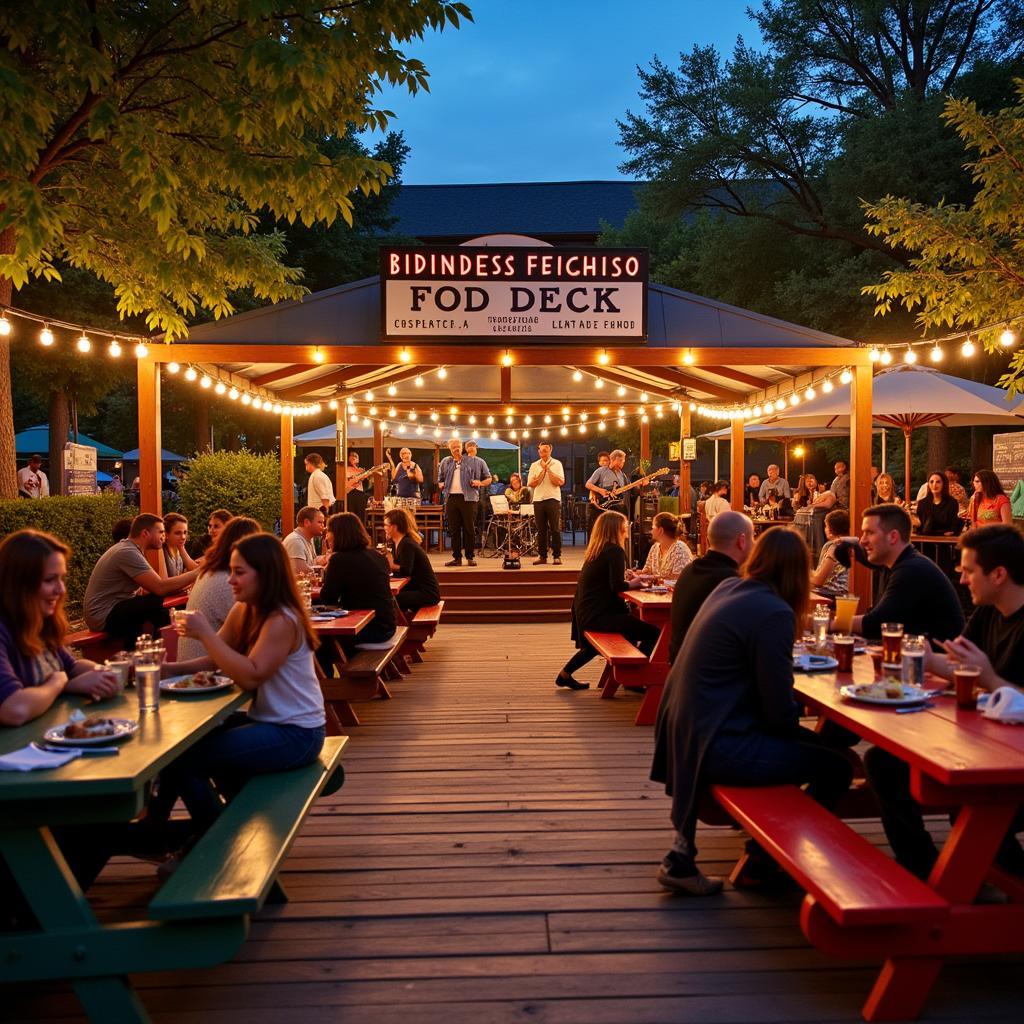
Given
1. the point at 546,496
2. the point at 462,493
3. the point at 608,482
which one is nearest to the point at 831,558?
the point at 546,496

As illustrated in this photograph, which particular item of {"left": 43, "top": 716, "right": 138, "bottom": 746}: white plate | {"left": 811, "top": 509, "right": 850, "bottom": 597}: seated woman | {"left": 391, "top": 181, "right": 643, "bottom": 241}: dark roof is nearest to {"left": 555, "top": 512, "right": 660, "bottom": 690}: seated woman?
{"left": 811, "top": 509, "right": 850, "bottom": 597}: seated woman

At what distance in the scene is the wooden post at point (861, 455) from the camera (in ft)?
32.3

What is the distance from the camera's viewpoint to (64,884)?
8.59 feet

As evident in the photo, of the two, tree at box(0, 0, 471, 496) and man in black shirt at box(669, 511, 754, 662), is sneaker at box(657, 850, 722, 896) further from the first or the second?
tree at box(0, 0, 471, 496)

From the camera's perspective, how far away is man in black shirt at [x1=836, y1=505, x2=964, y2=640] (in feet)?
14.2

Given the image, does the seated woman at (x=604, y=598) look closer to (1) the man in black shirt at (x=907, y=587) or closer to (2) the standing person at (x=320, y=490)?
(1) the man in black shirt at (x=907, y=587)

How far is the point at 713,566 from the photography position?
5008 mm

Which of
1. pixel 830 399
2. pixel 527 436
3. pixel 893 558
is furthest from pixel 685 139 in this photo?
pixel 893 558

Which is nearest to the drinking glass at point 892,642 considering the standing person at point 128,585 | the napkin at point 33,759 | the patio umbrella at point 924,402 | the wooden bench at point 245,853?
the wooden bench at point 245,853

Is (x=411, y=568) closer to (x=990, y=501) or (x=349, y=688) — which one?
(x=349, y=688)

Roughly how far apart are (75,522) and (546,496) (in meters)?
6.06

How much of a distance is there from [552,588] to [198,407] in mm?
12992

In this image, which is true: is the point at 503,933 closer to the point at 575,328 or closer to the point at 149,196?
the point at 149,196

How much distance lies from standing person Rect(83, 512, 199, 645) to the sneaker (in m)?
4.17
